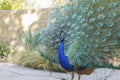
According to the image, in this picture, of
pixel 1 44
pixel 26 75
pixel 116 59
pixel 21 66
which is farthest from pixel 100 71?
pixel 1 44

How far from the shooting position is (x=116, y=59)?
5039mm

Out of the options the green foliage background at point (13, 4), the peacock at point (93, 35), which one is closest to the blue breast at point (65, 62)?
the peacock at point (93, 35)

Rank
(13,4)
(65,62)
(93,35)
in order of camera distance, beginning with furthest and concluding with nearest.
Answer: (13,4), (93,35), (65,62)

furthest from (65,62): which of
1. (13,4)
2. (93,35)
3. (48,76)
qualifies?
(13,4)

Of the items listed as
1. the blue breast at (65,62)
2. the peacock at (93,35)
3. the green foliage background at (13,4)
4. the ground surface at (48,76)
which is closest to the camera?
the blue breast at (65,62)

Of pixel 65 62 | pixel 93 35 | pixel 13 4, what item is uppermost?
pixel 13 4

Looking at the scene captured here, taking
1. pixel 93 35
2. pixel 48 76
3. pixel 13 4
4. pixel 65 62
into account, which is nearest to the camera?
pixel 65 62

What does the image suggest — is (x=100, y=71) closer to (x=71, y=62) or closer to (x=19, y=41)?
(x=71, y=62)

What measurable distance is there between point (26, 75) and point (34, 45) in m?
2.03

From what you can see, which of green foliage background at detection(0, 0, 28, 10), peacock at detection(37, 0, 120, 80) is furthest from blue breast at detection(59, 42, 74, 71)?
green foliage background at detection(0, 0, 28, 10)

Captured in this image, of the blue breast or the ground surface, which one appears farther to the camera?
the ground surface

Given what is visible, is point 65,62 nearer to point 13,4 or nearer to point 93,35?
point 93,35

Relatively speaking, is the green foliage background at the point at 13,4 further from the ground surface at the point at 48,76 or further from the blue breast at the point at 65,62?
the blue breast at the point at 65,62

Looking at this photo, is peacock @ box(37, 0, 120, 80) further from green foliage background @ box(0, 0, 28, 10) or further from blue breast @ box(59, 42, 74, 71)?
green foliage background @ box(0, 0, 28, 10)
